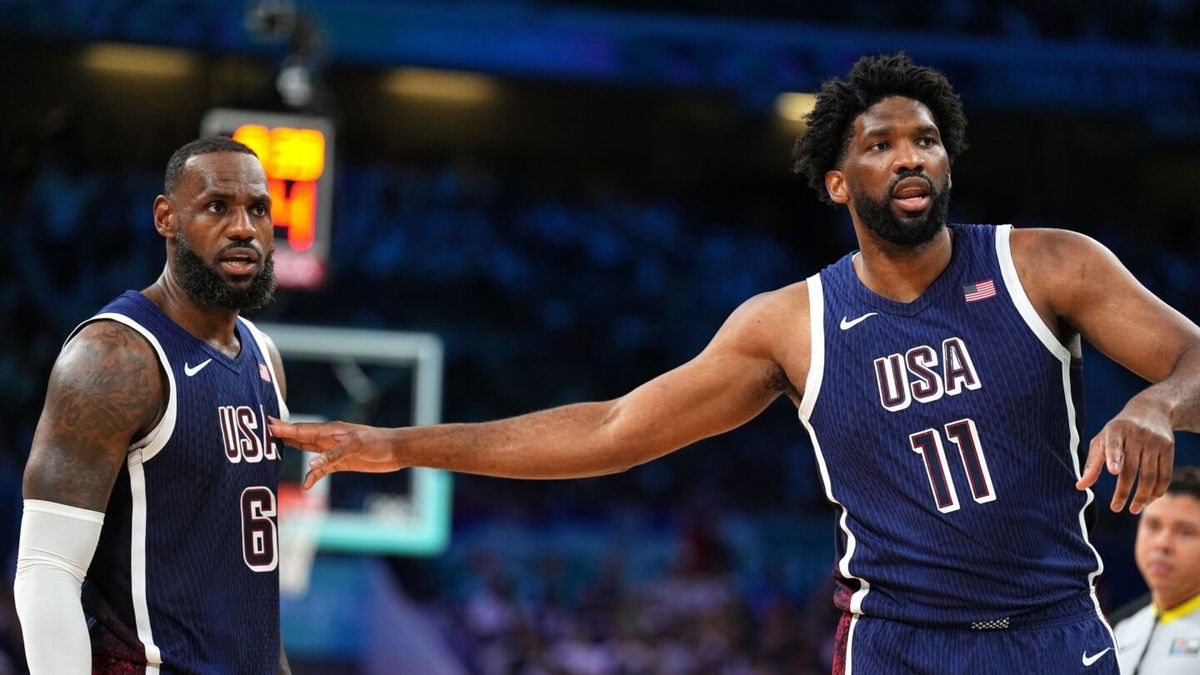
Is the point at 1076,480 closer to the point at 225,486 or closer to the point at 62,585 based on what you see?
the point at 225,486

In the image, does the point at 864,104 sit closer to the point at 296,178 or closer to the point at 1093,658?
the point at 1093,658

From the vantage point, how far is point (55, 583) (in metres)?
3.34

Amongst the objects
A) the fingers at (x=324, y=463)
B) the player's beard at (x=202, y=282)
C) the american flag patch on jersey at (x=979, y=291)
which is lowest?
the fingers at (x=324, y=463)

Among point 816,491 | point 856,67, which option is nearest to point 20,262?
point 816,491

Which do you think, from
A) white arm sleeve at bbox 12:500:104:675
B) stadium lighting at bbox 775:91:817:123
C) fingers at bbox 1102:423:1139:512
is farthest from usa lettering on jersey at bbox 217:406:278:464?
stadium lighting at bbox 775:91:817:123

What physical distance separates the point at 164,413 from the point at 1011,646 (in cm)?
217

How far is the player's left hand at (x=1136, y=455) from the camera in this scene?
3.03 meters

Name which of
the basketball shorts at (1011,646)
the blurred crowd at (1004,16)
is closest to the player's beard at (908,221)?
the basketball shorts at (1011,646)

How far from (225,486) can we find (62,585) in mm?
481

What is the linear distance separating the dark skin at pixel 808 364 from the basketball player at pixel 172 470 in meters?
0.28

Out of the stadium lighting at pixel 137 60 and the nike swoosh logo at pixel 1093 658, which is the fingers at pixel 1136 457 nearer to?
the nike swoosh logo at pixel 1093 658

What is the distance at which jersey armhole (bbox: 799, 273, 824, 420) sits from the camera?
3799 mm

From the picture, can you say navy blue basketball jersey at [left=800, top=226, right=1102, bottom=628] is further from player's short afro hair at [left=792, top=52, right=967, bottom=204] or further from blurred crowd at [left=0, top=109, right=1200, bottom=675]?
blurred crowd at [left=0, top=109, right=1200, bottom=675]

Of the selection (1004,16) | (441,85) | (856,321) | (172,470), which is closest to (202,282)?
(172,470)
